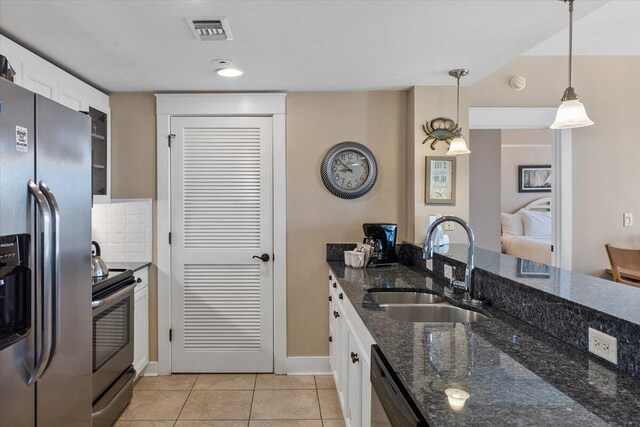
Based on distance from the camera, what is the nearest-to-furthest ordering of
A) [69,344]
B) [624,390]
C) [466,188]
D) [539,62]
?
[624,390], [69,344], [466,188], [539,62]

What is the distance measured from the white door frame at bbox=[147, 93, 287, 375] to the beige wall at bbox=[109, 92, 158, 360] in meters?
0.06

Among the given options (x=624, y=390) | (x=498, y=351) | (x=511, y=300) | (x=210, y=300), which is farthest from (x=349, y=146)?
(x=624, y=390)

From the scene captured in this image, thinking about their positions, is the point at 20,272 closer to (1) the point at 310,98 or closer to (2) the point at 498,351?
(2) the point at 498,351

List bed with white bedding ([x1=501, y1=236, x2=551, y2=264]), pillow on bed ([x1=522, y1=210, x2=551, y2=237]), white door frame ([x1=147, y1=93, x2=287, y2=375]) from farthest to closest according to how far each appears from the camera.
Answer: pillow on bed ([x1=522, y1=210, x2=551, y2=237]), bed with white bedding ([x1=501, y1=236, x2=551, y2=264]), white door frame ([x1=147, y1=93, x2=287, y2=375])

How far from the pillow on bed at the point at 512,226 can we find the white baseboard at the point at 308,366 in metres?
4.95

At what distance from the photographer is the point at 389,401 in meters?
1.25

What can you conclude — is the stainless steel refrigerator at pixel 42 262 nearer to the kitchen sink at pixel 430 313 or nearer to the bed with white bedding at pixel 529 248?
the kitchen sink at pixel 430 313

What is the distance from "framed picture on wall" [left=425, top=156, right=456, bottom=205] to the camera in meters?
3.20

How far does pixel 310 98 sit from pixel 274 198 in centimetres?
85

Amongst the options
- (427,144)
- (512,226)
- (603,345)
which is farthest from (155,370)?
(512,226)

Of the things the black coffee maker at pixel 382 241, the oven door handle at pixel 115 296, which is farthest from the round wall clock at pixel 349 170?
the oven door handle at pixel 115 296

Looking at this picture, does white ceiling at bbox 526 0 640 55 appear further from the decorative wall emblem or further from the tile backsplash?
the tile backsplash

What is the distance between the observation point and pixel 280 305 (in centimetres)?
340

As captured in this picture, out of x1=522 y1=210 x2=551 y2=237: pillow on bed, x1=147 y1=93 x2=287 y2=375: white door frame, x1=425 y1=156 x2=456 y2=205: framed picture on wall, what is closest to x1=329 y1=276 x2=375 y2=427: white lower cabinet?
x1=147 y1=93 x2=287 y2=375: white door frame
